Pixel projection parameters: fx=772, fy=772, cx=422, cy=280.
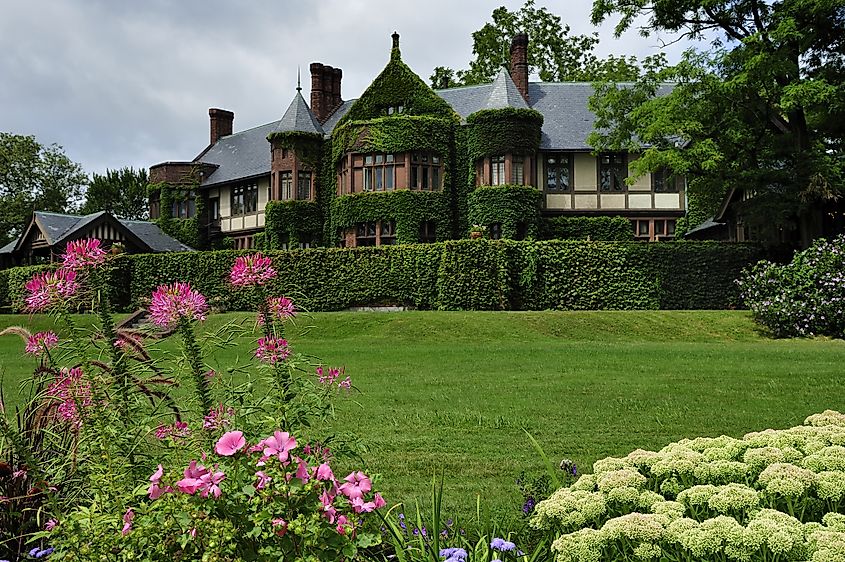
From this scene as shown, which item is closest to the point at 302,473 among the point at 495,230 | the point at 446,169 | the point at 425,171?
the point at 495,230

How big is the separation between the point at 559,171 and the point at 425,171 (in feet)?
18.7

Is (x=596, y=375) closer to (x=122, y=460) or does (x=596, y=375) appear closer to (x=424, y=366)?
(x=424, y=366)

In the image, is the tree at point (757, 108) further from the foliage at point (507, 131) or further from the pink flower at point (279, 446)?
the pink flower at point (279, 446)

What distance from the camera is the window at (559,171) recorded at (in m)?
32.2

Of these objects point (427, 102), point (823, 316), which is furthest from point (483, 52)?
point (823, 316)

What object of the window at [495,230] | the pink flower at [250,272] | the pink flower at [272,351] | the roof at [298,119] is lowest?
the pink flower at [272,351]

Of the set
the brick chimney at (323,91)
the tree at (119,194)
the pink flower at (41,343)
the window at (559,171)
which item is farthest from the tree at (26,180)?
the pink flower at (41,343)

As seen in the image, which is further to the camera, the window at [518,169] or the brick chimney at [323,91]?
the brick chimney at [323,91]

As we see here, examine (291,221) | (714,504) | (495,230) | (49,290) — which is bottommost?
(714,504)

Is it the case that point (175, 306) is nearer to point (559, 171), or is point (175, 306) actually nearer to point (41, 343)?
point (41, 343)

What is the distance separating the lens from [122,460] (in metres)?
3.24

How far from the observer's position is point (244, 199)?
3850 centimetres

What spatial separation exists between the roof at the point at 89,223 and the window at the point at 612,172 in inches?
782

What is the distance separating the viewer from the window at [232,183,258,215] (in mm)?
37844
